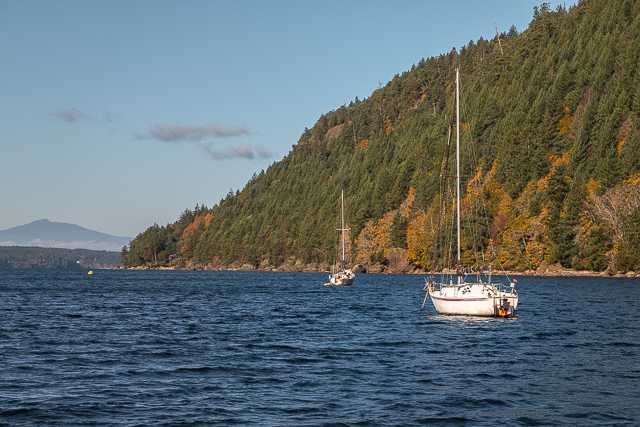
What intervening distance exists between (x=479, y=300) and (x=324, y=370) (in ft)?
68.6

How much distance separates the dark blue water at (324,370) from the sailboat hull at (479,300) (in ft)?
3.27

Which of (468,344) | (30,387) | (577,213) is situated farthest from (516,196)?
(30,387)

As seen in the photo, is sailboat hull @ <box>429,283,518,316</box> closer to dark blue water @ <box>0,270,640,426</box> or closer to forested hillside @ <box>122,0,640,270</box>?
dark blue water @ <box>0,270,640,426</box>

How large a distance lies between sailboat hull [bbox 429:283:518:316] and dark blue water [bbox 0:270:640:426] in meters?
1.00

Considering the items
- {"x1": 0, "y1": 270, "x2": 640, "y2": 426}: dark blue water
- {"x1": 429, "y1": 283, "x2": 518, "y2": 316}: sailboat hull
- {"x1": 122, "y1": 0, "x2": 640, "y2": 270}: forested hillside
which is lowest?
{"x1": 0, "y1": 270, "x2": 640, "y2": 426}: dark blue water

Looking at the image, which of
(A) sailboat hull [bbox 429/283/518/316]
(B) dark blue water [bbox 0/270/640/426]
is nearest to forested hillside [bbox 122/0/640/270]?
(A) sailboat hull [bbox 429/283/518/316]

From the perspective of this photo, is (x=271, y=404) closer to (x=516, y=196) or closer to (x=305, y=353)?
(x=305, y=353)

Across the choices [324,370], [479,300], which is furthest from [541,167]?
[324,370]

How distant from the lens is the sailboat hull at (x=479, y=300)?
42.7 meters

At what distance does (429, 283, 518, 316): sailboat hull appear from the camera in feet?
140

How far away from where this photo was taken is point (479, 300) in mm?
42719

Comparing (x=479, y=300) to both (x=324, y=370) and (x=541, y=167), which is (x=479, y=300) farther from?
(x=541, y=167)

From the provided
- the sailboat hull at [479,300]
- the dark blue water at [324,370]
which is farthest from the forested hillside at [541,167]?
the dark blue water at [324,370]

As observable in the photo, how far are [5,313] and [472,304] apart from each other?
41.1 meters
